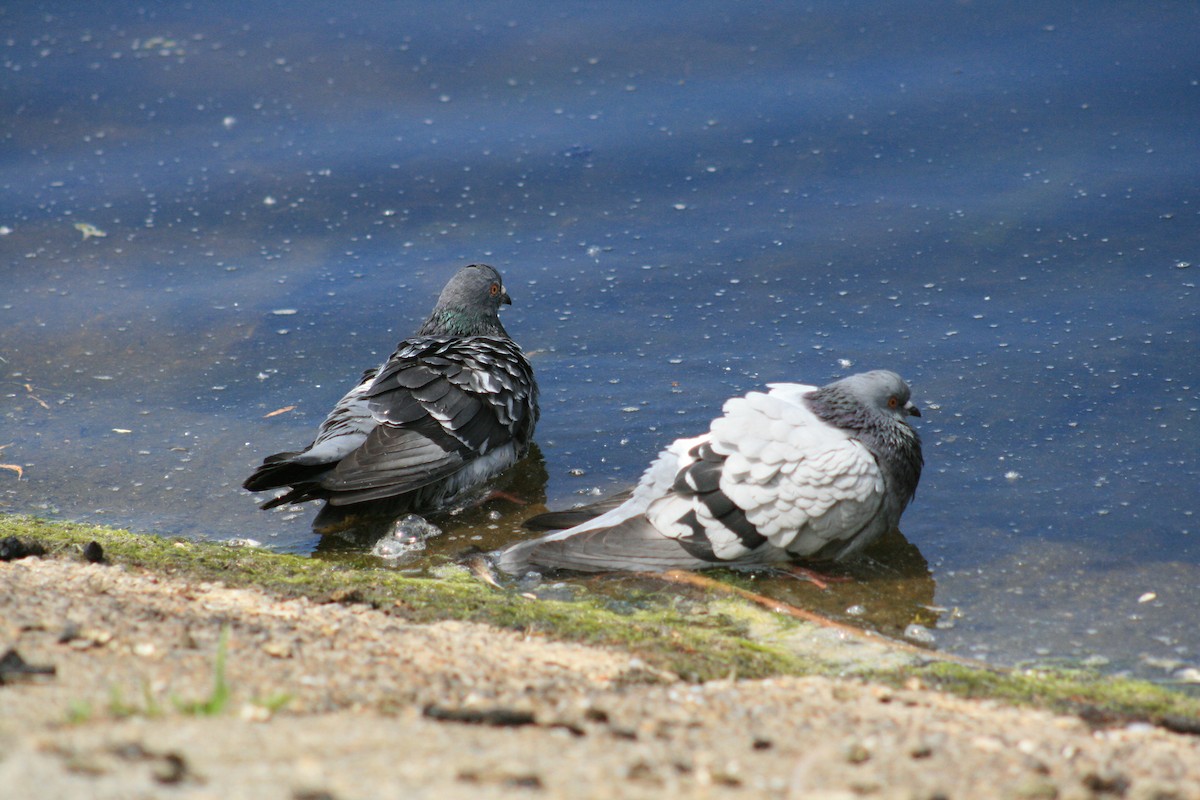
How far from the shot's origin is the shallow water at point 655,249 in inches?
203

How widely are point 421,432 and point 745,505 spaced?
5.04 feet

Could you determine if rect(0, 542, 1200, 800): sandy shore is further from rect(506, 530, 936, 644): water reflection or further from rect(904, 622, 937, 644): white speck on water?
rect(506, 530, 936, 644): water reflection

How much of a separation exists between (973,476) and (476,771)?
3.55 meters

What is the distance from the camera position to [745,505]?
14.8 ft

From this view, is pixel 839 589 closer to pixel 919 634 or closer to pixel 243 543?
pixel 919 634

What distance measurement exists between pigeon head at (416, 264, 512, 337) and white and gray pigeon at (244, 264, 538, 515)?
0.34 m

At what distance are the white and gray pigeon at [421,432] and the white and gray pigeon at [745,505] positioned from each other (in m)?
0.71

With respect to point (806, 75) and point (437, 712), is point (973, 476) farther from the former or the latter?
point (806, 75)

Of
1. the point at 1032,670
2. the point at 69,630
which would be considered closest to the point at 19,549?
the point at 69,630

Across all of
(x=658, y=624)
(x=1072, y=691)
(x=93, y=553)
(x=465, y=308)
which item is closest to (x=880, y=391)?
(x=658, y=624)

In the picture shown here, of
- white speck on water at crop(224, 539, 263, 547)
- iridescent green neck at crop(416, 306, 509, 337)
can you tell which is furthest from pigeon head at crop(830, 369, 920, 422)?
white speck on water at crop(224, 539, 263, 547)

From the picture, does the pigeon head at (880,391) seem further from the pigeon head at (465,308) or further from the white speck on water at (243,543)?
the white speck on water at (243,543)

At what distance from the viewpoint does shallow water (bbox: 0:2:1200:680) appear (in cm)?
516

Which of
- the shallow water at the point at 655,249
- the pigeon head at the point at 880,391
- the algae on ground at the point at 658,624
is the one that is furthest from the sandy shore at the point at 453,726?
the pigeon head at the point at 880,391
